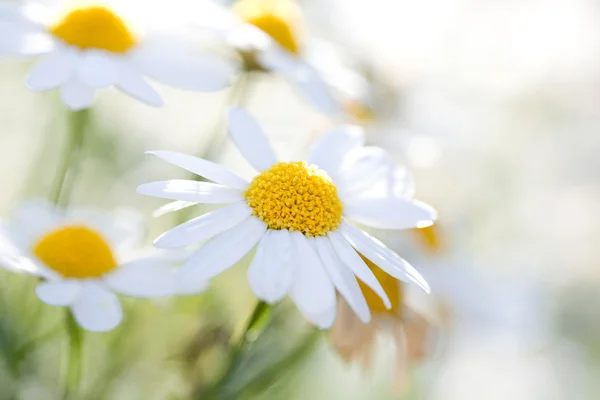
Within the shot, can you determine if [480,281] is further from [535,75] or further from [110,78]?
[535,75]

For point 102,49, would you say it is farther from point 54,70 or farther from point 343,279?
point 343,279

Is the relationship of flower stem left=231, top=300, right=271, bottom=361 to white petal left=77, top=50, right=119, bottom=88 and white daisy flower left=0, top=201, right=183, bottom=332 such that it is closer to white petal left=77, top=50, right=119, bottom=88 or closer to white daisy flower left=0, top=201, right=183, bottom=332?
white daisy flower left=0, top=201, right=183, bottom=332

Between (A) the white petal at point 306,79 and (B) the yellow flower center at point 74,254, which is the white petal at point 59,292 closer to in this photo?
(B) the yellow flower center at point 74,254

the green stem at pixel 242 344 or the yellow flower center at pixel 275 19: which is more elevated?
the yellow flower center at pixel 275 19

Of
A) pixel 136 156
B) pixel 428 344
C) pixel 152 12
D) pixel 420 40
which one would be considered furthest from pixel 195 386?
pixel 420 40

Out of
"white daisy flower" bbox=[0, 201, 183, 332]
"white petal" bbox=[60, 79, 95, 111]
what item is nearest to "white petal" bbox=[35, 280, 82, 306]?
"white daisy flower" bbox=[0, 201, 183, 332]

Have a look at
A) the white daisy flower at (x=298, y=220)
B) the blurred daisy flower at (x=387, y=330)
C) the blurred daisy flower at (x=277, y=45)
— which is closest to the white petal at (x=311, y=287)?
the white daisy flower at (x=298, y=220)
